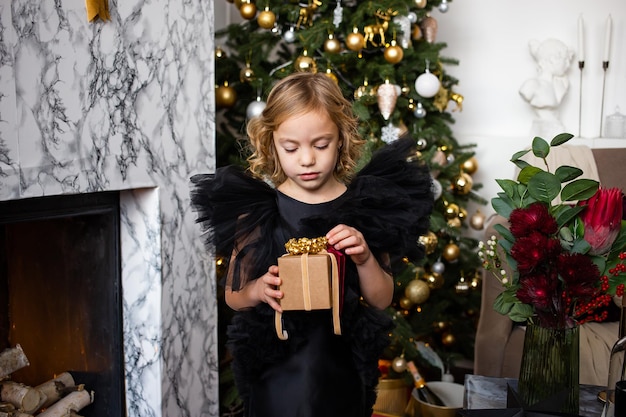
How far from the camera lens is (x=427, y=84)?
2.98m

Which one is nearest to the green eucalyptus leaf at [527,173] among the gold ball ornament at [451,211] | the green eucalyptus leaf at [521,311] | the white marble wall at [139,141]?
the green eucalyptus leaf at [521,311]

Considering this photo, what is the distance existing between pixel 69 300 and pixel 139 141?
577mm

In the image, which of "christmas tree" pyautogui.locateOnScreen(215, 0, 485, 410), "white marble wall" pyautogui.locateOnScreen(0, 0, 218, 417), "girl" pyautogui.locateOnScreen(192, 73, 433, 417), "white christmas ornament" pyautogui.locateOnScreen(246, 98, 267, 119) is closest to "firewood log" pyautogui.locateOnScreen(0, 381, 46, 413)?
"white marble wall" pyautogui.locateOnScreen(0, 0, 218, 417)

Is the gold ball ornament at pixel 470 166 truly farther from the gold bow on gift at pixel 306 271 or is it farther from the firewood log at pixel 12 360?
the firewood log at pixel 12 360

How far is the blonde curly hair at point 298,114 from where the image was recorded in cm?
156

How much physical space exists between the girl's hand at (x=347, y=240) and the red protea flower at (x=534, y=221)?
342 millimetres

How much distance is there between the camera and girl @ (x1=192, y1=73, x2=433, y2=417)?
1547mm

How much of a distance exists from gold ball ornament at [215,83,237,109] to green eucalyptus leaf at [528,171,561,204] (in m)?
1.81

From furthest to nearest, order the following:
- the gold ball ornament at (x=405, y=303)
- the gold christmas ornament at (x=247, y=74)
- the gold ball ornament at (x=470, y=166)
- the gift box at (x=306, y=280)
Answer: the gold ball ornament at (x=470, y=166) < the gold ball ornament at (x=405, y=303) < the gold christmas ornament at (x=247, y=74) < the gift box at (x=306, y=280)

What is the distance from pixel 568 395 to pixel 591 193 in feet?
1.50

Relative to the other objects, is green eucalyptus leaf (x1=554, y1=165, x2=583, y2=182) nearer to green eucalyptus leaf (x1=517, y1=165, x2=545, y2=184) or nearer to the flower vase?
green eucalyptus leaf (x1=517, y1=165, x2=545, y2=184)

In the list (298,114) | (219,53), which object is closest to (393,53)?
(219,53)

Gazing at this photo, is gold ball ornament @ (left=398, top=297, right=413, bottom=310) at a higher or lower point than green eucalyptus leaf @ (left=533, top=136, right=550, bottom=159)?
lower

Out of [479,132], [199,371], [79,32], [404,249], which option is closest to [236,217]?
[404,249]
